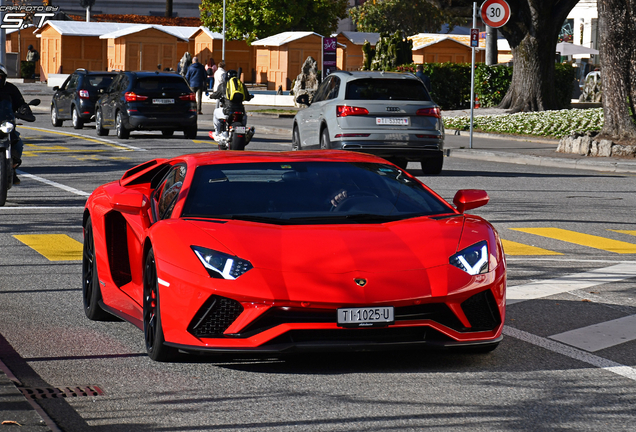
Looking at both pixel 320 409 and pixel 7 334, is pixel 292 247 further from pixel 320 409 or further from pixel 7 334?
pixel 7 334

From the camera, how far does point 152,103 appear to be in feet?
86.6

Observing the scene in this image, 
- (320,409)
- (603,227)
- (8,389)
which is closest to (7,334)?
(8,389)

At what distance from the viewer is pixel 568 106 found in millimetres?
37125

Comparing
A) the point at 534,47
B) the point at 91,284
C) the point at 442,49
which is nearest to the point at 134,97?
the point at 534,47

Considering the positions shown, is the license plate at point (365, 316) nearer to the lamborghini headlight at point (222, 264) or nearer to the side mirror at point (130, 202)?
the lamborghini headlight at point (222, 264)

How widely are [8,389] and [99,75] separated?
86.0 ft

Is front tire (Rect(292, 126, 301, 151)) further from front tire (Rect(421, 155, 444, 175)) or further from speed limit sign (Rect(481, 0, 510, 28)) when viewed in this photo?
speed limit sign (Rect(481, 0, 510, 28))

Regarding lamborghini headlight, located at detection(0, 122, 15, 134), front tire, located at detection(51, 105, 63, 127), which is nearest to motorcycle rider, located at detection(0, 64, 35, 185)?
lamborghini headlight, located at detection(0, 122, 15, 134)

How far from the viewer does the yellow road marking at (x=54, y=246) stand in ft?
33.4

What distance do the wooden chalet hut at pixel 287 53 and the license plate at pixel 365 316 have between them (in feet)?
193

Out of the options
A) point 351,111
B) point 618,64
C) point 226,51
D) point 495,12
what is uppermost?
point 226,51

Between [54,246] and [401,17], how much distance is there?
8788 centimetres

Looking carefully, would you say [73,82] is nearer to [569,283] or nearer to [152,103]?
[152,103]

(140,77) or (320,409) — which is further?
(140,77)
